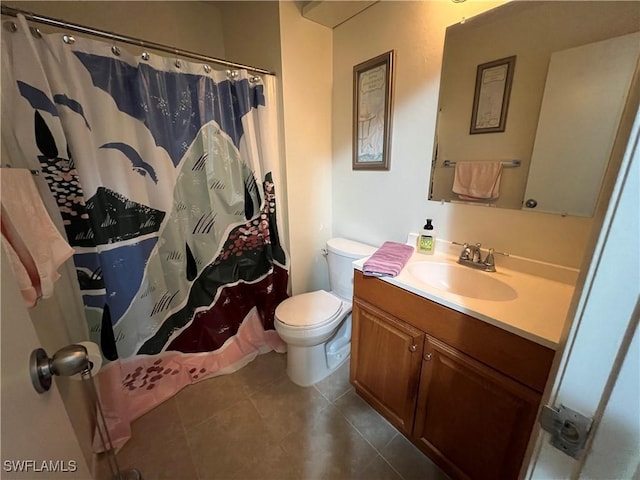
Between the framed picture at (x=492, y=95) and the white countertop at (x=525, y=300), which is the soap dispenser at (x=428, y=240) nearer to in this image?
the white countertop at (x=525, y=300)

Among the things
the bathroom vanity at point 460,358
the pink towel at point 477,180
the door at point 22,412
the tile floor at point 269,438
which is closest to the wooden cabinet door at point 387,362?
the bathroom vanity at point 460,358

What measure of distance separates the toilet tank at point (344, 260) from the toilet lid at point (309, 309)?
86 millimetres

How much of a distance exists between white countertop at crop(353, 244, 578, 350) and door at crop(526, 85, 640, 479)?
18.8 inches

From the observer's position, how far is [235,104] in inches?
62.0

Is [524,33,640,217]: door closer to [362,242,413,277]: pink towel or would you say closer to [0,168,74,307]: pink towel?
[362,242,413,277]: pink towel

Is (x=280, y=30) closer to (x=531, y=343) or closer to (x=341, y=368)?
(x=531, y=343)

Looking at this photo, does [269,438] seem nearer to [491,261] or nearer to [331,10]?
[491,261]

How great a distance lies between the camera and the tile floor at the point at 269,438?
1207 millimetres

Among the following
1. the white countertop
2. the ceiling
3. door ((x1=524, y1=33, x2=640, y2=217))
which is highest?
the ceiling

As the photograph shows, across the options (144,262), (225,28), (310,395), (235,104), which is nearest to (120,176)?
(144,262)

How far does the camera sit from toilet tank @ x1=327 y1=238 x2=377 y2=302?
5.50ft

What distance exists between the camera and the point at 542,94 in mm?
1027

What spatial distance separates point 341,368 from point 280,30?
210cm

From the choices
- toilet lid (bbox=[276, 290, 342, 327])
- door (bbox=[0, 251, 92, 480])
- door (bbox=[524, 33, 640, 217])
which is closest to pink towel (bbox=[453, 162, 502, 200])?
door (bbox=[524, 33, 640, 217])
